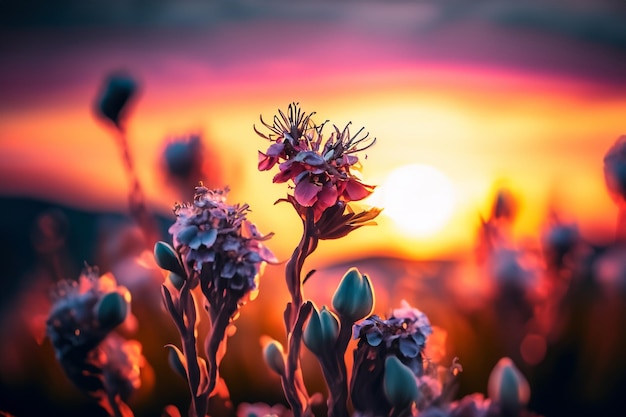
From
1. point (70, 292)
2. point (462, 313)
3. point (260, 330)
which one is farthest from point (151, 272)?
point (462, 313)

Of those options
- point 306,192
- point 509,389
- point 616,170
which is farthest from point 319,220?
point 616,170

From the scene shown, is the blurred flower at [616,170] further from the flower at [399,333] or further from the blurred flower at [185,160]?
the blurred flower at [185,160]

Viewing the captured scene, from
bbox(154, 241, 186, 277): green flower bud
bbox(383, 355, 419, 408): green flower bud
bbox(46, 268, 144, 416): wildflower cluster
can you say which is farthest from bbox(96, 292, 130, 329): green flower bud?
bbox(383, 355, 419, 408): green flower bud

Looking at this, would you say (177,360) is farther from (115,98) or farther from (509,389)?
(115,98)

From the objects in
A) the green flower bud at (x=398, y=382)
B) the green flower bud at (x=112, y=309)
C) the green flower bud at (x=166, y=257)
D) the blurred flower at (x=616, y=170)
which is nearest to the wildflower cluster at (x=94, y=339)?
the green flower bud at (x=112, y=309)

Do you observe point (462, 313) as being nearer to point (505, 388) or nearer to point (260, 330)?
point (260, 330)

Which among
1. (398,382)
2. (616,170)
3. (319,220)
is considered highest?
(616,170)
